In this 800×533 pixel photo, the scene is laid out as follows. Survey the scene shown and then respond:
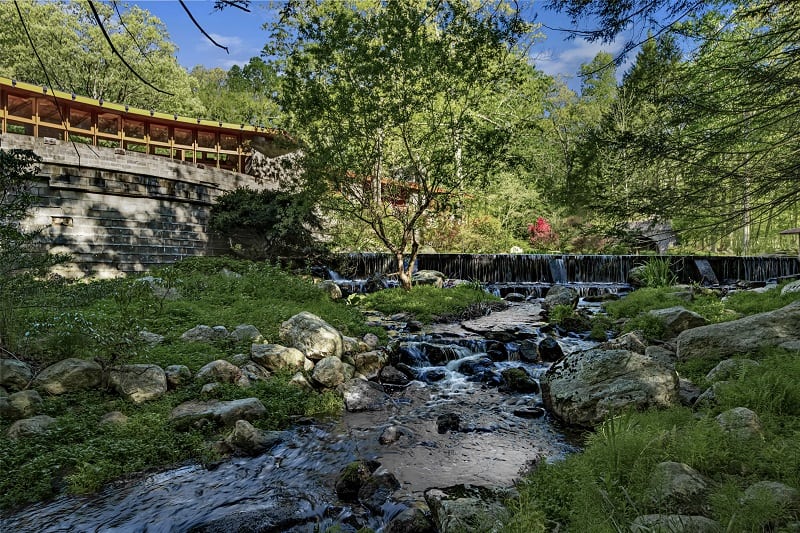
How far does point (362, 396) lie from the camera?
596cm

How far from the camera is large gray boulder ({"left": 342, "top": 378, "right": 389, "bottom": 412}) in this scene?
5766mm

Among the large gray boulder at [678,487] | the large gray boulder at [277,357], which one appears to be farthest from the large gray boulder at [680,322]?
the large gray boulder at [277,357]

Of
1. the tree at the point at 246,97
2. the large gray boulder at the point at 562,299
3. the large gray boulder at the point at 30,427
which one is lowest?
the large gray boulder at the point at 30,427

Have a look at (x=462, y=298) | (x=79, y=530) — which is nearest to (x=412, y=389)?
(x=79, y=530)

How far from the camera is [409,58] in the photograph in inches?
392

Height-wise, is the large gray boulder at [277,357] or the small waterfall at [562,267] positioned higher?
the small waterfall at [562,267]

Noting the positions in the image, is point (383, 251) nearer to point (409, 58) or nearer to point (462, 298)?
point (462, 298)

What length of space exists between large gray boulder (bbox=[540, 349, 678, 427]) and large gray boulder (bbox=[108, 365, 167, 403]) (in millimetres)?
4597

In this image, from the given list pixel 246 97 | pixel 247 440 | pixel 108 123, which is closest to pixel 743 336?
pixel 247 440

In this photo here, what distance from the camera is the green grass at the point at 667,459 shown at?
8.82ft

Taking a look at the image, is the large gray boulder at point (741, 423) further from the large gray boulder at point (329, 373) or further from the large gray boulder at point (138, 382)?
the large gray boulder at point (138, 382)

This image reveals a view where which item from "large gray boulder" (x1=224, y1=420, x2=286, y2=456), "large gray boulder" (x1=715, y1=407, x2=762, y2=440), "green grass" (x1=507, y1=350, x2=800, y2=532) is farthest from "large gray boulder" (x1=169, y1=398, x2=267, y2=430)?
"large gray boulder" (x1=715, y1=407, x2=762, y2=440)

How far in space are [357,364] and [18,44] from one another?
3083 centimetres

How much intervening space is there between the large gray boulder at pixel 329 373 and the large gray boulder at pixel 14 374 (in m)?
3.20
